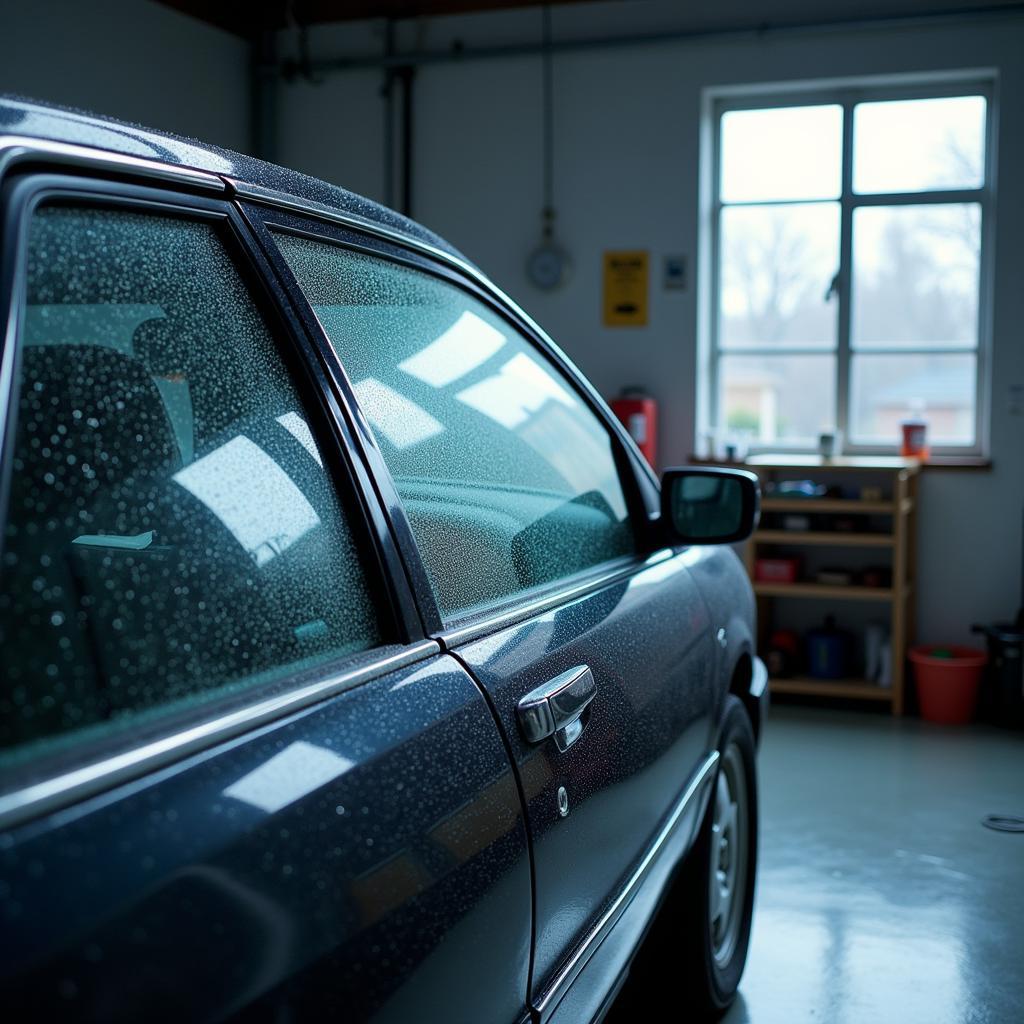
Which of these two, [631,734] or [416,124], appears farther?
[416,124]

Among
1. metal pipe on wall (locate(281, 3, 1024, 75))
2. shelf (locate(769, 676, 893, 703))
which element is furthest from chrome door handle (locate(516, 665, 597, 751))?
metal pipe on wall (locate(281, 3, 1024, 75))

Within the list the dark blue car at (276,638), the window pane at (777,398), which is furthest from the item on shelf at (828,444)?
the dark blue car at (276,638)

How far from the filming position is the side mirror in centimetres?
198

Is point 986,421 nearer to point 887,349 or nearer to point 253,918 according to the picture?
point 887,349

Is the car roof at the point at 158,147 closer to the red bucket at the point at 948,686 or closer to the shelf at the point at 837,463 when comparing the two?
the shelf at the point at 837,463

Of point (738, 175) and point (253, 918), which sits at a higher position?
point (738, 175)

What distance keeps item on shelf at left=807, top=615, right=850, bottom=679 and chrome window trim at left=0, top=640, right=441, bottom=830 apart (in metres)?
4.72

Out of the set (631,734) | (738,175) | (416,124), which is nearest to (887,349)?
(738,175)

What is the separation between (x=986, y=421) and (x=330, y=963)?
17.6 feet

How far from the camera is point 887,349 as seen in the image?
575 centimetres

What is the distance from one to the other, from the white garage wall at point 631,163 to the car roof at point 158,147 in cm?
474

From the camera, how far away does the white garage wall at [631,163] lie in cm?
540

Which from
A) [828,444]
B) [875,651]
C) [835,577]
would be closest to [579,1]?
[828,444]

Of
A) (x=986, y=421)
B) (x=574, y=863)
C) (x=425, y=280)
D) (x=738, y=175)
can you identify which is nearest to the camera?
(x=574, y=863)
